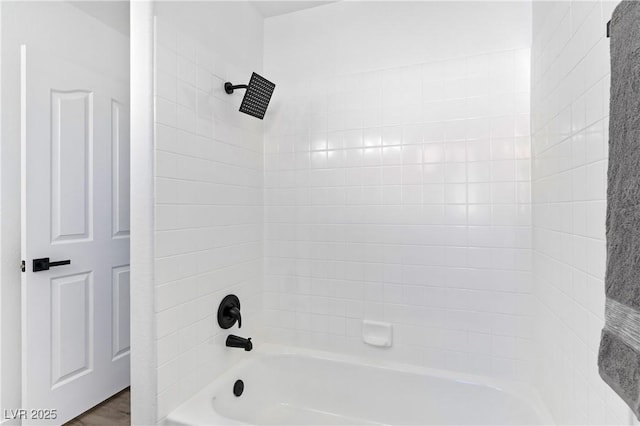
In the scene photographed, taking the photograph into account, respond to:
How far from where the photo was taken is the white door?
170cm

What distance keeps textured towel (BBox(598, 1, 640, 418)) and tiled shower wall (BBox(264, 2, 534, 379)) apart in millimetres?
1103

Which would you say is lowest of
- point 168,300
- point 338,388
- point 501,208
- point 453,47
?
point 338,388

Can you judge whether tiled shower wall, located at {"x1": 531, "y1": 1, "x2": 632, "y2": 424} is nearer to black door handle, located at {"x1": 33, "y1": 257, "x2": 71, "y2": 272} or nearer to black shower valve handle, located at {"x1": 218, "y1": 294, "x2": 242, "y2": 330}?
black shower valve handle, located at {"x1": 218, "y1": 294, "x2": 242, "y2": 330}

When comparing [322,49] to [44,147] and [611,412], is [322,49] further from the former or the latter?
[611,412]

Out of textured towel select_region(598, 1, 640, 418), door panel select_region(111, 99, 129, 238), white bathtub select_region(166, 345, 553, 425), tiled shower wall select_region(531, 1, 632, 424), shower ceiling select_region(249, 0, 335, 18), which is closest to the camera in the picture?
textured towel select_region(598, 1, 640, 418)

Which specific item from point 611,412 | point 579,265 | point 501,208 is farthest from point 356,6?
point 611,412

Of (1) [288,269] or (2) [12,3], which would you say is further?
(1) [288,269]

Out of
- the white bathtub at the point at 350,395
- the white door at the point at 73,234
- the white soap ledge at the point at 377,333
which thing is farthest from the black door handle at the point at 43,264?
the white soap ledge at the point at 377,333

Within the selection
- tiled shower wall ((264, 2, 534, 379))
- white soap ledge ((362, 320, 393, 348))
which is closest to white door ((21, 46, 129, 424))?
tiled shower wall ((264, 2, 534, 379))

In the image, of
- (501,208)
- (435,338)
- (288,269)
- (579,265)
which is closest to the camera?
(579,265)

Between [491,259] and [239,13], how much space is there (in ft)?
6.00

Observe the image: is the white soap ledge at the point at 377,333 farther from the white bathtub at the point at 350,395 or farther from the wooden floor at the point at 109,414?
the wooden floor at the point at 109,414

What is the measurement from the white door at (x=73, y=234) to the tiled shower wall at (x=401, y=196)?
0.95 meters

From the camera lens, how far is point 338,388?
1842 millimetres
